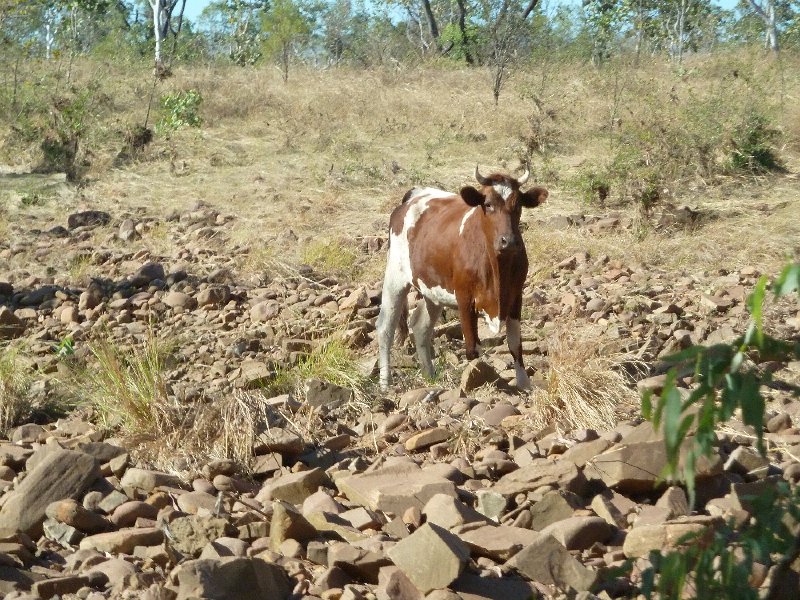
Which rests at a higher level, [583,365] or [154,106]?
[154,106]

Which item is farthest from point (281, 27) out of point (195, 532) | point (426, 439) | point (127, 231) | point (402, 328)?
point (195, 532)

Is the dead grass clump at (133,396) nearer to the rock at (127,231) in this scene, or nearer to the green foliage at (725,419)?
the green foliage at (725,419)

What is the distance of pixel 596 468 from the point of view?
507 cm

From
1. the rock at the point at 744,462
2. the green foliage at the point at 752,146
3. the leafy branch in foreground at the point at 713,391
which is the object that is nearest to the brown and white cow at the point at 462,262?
the rock at the point at 744,462

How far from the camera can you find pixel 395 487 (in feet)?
16.2

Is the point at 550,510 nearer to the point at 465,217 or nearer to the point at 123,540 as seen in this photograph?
the point at 123,540

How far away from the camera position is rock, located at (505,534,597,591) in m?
4.01

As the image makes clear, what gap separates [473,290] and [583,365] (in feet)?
3.54

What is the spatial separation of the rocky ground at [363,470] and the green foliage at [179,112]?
802cm

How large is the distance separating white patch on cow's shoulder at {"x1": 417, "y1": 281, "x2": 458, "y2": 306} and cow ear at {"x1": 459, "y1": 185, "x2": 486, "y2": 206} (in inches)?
31.3

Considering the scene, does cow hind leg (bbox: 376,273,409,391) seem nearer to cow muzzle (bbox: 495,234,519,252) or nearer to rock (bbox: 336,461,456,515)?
cow muzzle (bbox: 495,234,519,252)

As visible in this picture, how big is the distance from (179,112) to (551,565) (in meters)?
14.6

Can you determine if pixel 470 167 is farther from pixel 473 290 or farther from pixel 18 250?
pixel 473 290

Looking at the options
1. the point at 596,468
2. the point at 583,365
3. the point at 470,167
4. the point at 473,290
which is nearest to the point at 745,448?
the point at 596,468
